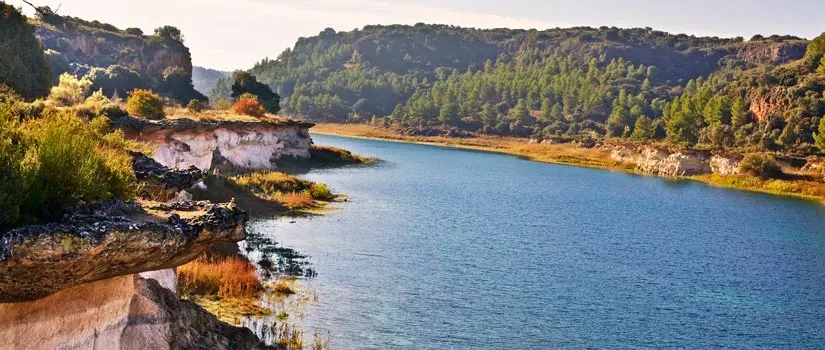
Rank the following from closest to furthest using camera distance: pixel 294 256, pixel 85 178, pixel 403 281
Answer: pixel 85 178 → pixel 403 281 → pixel 294 256

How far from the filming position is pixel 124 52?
383 ft

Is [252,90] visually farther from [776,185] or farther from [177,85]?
[776,185]

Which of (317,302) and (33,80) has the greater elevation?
(33,80)

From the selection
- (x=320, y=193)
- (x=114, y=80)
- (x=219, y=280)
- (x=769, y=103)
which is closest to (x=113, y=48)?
(x=114, y=80)

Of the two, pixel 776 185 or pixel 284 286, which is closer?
pixel 284 286

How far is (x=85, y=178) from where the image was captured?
44.2 ft

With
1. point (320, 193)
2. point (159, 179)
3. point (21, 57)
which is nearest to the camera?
point (159, 179)

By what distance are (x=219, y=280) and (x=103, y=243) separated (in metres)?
16.8

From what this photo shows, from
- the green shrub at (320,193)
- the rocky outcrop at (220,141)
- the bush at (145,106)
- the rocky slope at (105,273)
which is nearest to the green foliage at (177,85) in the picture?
the rocky outcrop at (220,141)

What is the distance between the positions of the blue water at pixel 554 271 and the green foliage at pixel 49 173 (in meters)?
11.1

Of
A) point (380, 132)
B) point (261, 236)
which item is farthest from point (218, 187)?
point (380, 132)

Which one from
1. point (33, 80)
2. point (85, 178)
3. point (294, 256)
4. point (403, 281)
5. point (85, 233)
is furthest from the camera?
point (33, 80)

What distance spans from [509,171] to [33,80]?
214 ft

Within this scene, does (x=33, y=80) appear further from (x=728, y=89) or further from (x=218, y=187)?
(x=728, y=89)
